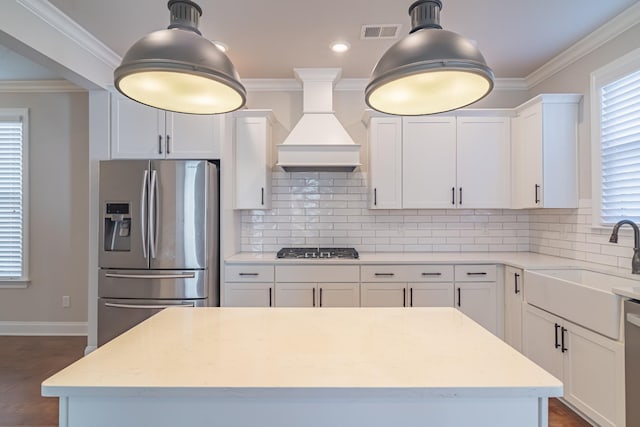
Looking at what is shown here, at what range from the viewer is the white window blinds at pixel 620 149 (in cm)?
246

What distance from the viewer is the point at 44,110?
12.5ft

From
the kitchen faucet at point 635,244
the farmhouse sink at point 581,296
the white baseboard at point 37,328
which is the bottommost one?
the white baseboard at point 37,328

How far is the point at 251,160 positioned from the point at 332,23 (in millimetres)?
1403

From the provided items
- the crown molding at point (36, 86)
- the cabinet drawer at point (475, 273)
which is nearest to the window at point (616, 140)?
the cabinet drawer at point (475, 273)

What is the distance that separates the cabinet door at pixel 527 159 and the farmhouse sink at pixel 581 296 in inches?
27.7

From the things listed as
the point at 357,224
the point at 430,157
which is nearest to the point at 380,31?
the point at 430,157

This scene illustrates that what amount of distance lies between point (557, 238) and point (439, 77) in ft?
9.34

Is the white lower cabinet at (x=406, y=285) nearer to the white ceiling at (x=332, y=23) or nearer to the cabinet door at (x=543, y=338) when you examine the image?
the cabinet door at (x=543, y=338)

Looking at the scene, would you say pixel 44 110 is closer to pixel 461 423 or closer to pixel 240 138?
pixel 240 138

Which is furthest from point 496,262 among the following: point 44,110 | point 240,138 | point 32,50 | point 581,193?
point 44,110

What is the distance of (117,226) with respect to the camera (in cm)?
293

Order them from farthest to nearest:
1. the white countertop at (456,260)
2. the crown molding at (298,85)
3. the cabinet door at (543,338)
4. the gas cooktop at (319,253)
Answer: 1. the crown molding at (298,85)
2. the gas cooktop at (319,253)
3. the white countertop at (456,260)
4. the cabinet door at (543,338)

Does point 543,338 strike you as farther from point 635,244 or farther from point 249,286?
point 249,286

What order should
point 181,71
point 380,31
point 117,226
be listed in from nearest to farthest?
point 181,71 < point 380,31 < point 117,226
